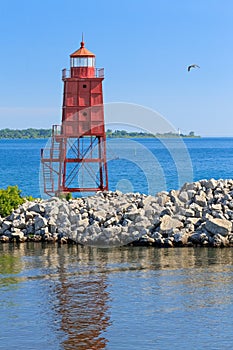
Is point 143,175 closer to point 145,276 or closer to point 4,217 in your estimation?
point 4,217

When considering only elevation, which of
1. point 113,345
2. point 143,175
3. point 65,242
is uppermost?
point 143,175

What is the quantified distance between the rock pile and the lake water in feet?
1.95

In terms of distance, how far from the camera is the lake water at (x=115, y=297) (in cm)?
1552

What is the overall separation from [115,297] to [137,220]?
8.00 meters

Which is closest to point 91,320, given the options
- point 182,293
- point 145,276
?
point 182,293

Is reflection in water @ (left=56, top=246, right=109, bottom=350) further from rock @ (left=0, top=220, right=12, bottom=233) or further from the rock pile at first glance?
rock @ (left=0, top=220, right=12, bottom=233)

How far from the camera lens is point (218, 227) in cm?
2523

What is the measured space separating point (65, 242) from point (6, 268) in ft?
15.4

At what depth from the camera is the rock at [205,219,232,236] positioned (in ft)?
82.7

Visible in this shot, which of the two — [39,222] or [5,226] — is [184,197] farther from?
[5,226]

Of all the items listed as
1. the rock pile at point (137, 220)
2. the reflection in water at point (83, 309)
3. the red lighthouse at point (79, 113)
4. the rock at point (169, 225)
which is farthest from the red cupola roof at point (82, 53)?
the reflection in water at point (83, 309)

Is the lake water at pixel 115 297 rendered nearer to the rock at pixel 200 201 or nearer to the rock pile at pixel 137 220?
the rock pile at pixel 137 220

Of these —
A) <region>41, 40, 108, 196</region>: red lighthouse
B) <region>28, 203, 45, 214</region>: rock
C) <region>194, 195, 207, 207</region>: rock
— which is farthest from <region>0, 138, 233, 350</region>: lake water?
<region>41, 40, 108, 196</region>: red lighthouse

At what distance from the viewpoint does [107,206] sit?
2802 cm
